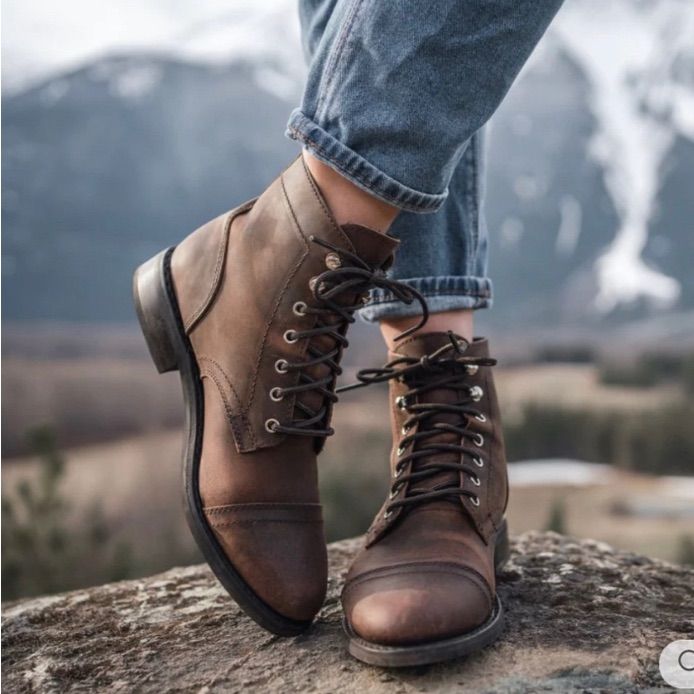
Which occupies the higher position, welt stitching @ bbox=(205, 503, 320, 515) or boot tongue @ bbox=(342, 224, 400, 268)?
boot tongue @ bbox=(342, 224, 400, 268)

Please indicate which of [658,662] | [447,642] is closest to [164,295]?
[447,642]

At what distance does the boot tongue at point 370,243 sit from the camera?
79cm

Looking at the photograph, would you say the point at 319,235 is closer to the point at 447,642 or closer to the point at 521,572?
the point at 447,642

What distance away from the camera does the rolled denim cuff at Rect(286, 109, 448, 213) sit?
0.74 meters

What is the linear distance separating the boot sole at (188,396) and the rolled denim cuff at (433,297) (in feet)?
0.74

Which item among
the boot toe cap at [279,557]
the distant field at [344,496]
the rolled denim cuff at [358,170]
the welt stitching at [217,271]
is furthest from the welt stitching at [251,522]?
the distant field at [344,496]

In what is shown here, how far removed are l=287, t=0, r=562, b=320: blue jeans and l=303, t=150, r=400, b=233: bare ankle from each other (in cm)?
2

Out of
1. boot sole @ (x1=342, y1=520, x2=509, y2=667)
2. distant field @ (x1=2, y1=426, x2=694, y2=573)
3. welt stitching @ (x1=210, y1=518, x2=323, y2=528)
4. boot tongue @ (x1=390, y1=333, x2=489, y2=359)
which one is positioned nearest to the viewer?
boot sole @ (x1=342, y1=520, x2=509, y2=667)

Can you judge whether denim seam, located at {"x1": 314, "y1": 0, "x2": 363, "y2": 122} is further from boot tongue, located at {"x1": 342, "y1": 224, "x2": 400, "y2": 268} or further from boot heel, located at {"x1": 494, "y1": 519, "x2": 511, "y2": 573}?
boot heel, located at {"x1": 494, "y1": 519, "x2": 511, "y2": 573}

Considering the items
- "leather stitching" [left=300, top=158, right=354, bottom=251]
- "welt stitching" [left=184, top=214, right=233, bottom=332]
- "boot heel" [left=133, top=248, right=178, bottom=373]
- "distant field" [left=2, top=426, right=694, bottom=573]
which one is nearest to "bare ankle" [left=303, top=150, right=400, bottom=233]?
"leather stitching" [left=300, top=158, right=354, bottom=251]

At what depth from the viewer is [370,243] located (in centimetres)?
80

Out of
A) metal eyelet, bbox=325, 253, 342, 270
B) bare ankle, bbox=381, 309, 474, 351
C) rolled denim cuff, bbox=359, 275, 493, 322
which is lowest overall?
bare ankle, bbox=381, 309, 474, 351

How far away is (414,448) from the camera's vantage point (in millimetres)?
890

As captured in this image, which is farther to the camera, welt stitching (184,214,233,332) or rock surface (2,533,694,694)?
welt stitching (184,214,233,332)
